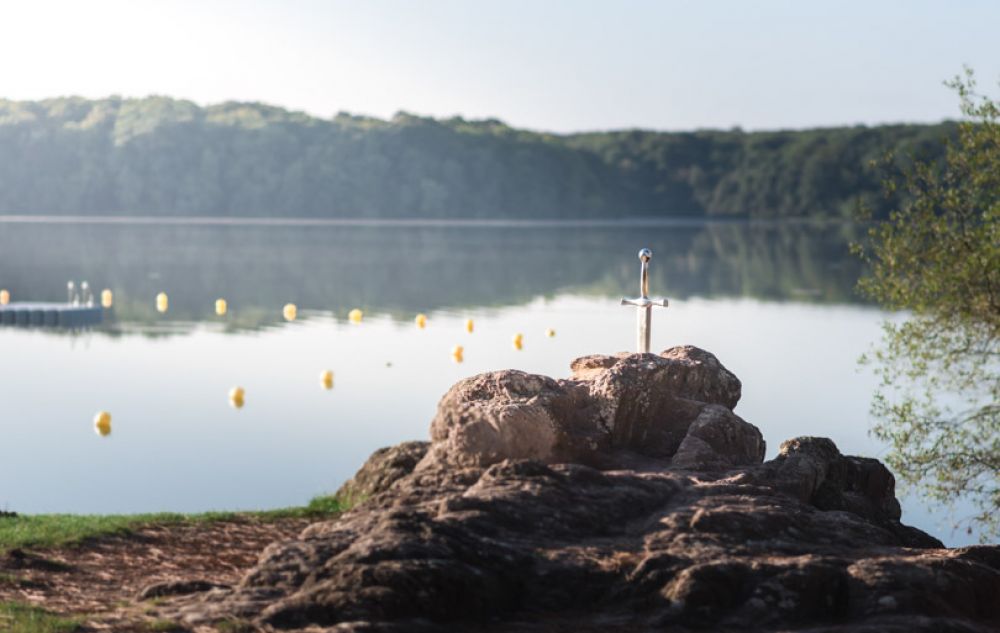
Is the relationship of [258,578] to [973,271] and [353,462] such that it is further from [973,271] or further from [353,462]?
[353,462]

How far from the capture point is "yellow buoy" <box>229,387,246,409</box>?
1390 inches

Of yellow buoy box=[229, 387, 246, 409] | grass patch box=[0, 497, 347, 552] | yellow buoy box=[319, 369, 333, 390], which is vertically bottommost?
yellow buoy box=[229, 387, 246, 409]

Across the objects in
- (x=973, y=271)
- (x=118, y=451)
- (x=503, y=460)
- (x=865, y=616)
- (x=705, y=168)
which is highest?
(x=705, y=168)

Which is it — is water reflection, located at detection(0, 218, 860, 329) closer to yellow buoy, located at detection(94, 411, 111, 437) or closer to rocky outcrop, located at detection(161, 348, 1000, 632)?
yellow buoy, located at detection(94, 411, 111, 437)

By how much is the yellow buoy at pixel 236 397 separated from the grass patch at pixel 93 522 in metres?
19.3

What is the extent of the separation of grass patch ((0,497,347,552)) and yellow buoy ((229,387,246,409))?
19.3 meters

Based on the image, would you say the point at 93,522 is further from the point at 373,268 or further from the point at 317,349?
the point at 373,268

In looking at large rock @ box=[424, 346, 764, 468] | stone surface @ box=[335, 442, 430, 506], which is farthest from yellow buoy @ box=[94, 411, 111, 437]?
large rock @ box=[424, 346, 764, 468]

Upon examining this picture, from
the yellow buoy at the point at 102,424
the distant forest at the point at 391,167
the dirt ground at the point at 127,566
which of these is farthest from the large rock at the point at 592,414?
the distant forest at the point at 391,167

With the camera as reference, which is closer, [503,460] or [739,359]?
[503,460]

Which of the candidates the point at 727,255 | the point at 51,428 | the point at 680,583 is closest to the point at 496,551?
the point at 680,583

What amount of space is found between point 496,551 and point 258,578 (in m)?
1.69

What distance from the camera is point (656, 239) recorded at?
5217 inches

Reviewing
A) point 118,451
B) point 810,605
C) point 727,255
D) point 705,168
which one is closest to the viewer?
point 810,605
